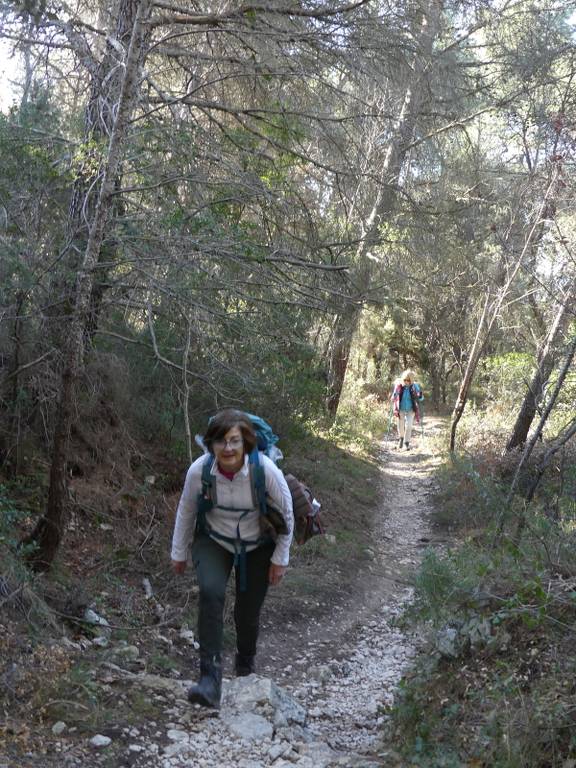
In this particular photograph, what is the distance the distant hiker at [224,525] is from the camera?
4441 millimetres

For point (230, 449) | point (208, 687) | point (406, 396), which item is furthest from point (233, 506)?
point (406, 396)

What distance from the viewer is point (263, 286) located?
688 cm

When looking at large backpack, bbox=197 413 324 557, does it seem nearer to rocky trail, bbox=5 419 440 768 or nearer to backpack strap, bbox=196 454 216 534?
backpack strap, bbox=196 454 216 534

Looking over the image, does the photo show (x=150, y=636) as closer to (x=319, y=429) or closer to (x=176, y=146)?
(x=176, y=146)

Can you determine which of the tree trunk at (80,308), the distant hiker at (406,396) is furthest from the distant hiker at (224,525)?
the distant hiker at (406,396)

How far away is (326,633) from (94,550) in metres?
2.26

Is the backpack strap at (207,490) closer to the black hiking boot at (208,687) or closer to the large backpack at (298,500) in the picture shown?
the large backpack at (298,500)

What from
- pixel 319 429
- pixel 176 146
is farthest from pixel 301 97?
pixel 319 429

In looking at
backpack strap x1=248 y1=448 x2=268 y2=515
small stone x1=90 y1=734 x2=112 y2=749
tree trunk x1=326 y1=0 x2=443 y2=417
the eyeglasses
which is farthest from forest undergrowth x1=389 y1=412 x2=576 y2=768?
tree trunk x1=326 y1=0 x2=443 y2=417

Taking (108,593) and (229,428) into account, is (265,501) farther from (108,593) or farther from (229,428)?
(108,593)

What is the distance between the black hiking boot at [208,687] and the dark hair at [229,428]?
1.29 m

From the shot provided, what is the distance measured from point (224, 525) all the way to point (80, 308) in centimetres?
197

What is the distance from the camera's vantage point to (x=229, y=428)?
14.3 feet

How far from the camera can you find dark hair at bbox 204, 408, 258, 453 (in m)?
4.38
